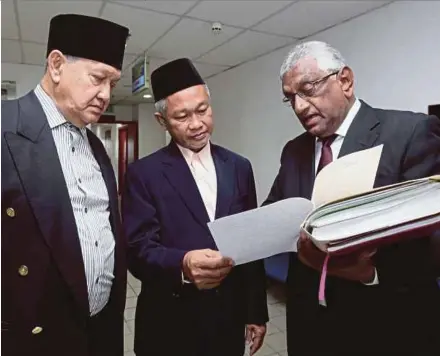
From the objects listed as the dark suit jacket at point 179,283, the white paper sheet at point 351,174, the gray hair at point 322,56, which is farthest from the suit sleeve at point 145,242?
the gray hair at point 322,56

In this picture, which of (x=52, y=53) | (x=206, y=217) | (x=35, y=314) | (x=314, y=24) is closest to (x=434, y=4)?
(x=314, y=24)

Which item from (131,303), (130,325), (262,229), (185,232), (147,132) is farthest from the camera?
(147,132)

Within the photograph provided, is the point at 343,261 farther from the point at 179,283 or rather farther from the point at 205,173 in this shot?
the point at 205,173

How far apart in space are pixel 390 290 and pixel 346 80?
0.67m

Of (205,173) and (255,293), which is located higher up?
(205,173)

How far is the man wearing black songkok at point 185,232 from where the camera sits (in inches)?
54.7

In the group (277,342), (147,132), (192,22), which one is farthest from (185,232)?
(147,132)

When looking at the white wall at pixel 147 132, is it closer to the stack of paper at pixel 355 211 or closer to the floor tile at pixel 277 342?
the floor tile at pixel 277 342

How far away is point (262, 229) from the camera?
2.94 ft

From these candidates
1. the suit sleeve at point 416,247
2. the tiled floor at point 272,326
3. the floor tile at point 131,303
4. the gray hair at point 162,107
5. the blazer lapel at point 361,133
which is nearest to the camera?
the suit sleeve at point 416,247

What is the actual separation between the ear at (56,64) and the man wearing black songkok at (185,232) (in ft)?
1.44

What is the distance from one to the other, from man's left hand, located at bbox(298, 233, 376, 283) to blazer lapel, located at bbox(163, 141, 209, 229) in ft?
1.96

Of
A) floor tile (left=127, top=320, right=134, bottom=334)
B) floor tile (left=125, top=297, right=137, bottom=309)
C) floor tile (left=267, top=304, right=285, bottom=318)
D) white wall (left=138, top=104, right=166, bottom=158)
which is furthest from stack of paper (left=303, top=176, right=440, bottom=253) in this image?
white wall (left=138, top=104, right=166, bottom=158)

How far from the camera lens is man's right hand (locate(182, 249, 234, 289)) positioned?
3.79ft
